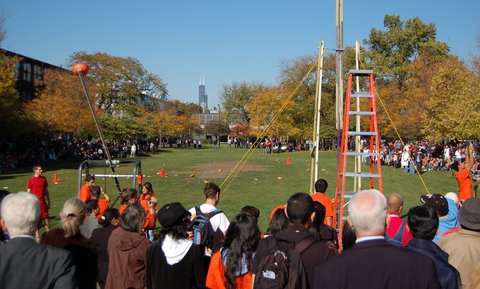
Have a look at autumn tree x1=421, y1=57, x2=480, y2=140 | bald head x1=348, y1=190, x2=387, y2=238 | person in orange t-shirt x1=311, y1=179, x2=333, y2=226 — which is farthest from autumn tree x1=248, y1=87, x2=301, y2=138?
bald head x1=348, y1=190, x2=387, y2=238

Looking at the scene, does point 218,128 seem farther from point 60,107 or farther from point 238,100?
point 60,107

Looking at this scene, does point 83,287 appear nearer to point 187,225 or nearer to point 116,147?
point 187,225

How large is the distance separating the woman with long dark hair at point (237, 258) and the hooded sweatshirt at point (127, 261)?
37.2 inches

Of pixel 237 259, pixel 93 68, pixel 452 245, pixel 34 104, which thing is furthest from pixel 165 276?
pixel 93 68

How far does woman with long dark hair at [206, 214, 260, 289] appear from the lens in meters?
4.44

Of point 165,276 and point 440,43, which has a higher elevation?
point 440,43

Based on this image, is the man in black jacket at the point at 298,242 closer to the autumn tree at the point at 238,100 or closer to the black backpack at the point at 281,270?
the black backpack at the point at 281,270

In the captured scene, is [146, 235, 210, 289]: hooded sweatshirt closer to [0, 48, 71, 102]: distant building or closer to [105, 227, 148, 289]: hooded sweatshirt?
[105, 227, 148, 289]: hooded sweatshirt

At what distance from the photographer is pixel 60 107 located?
134 feet

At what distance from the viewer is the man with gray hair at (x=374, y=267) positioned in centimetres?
288

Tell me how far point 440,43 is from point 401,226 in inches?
2318

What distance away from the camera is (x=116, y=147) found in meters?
47.4

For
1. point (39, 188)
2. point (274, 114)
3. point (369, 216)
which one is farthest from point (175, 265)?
point (274, 114)

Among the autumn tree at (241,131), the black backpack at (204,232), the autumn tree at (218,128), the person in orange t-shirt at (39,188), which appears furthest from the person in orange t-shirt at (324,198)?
the autumn tree at (218,128)
